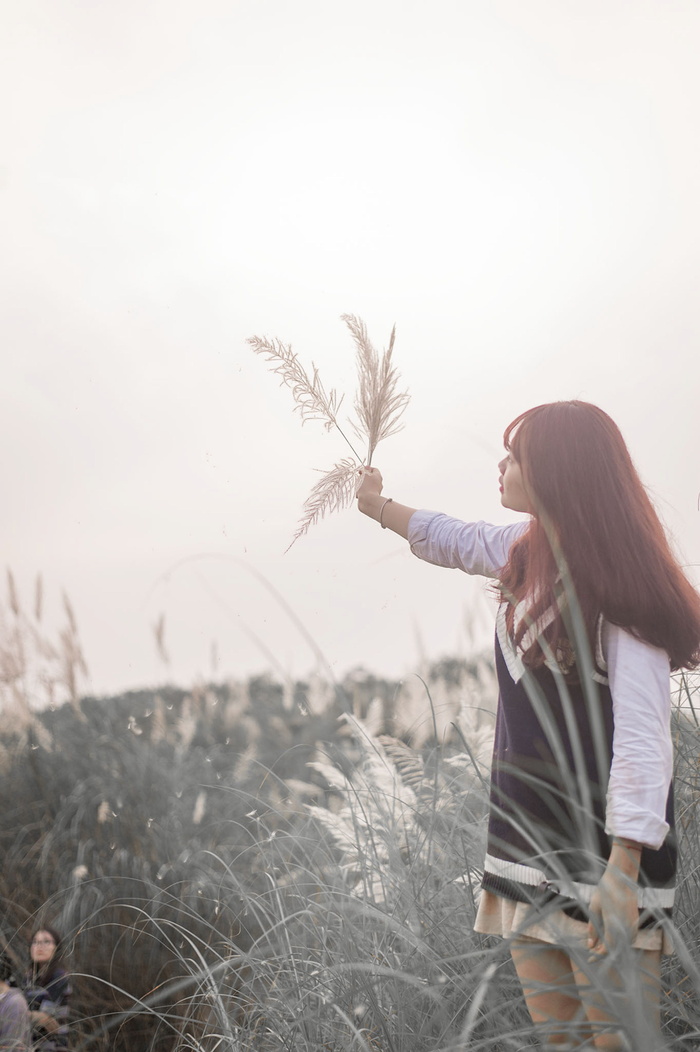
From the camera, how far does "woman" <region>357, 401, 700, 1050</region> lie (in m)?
1.12

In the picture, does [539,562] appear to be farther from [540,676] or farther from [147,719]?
[147,719]

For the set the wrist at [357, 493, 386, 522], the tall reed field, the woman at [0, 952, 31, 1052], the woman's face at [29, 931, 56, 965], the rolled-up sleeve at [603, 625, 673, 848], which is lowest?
the woman at [0, 952, 31, 1052]

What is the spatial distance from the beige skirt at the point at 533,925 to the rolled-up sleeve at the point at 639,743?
0.15m

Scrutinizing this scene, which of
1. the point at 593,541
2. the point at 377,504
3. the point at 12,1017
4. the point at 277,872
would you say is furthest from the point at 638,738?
the point at 12,1017

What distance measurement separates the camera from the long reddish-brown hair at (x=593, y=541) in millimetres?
1225

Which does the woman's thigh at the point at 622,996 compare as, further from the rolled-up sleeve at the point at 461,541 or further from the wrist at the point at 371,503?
the wrist at the point at 371,503

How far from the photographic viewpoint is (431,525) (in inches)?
60.4

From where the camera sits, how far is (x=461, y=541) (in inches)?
59.1

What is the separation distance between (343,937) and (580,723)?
755 millimetres

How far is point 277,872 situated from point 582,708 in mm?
1540

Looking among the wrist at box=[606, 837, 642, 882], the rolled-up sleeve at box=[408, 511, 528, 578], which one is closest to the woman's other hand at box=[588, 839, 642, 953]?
the wrist at box=[606, 837, 642, 882]

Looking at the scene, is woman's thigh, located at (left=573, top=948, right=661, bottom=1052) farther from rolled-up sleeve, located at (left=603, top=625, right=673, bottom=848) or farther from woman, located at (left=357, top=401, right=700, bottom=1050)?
rolled-up sleeve, located at (left=603, top=625, right=673, bottom=848)

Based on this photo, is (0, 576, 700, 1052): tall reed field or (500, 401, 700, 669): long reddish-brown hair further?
(0, 576, 700, 1052): tall reed field

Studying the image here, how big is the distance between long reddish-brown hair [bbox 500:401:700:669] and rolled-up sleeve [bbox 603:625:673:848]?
0.11 feet
